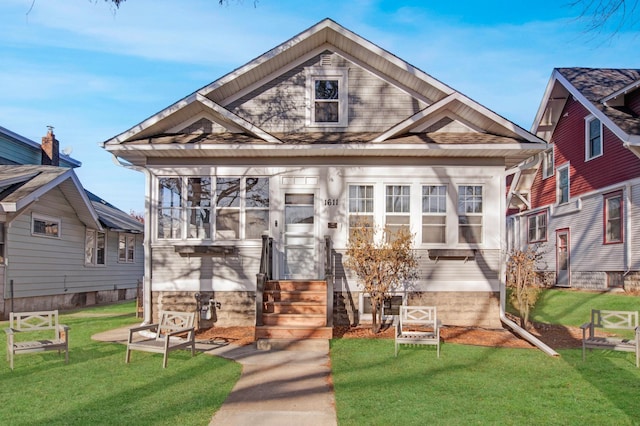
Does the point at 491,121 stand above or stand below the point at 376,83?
below

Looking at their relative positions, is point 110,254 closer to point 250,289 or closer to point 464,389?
point 250,289

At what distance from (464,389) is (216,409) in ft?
10.6

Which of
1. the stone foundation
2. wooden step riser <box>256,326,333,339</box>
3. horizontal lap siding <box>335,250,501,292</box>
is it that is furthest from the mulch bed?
horizontal lap siding <box>335,250,501,292</box>

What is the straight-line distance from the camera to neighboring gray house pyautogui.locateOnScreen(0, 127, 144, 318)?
15930mm

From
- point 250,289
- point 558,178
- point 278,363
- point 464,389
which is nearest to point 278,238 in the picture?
point 250,289

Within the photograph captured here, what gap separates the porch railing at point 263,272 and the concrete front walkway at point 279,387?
2.46ft

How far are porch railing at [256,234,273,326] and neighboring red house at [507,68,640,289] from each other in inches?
381

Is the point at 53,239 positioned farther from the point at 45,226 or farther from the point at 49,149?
the point at 49,149

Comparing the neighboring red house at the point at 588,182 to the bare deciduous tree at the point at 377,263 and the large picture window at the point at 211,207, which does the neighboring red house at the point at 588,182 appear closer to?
the bare deciduous tree at the point at 377,263

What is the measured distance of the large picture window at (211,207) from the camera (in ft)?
42.2

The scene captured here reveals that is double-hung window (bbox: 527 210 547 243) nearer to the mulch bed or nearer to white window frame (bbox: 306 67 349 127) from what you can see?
the mulch bed

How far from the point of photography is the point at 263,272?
11531 mm

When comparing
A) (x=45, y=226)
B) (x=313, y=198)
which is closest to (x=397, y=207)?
(x=313, y=198)

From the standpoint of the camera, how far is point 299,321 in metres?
10.8
